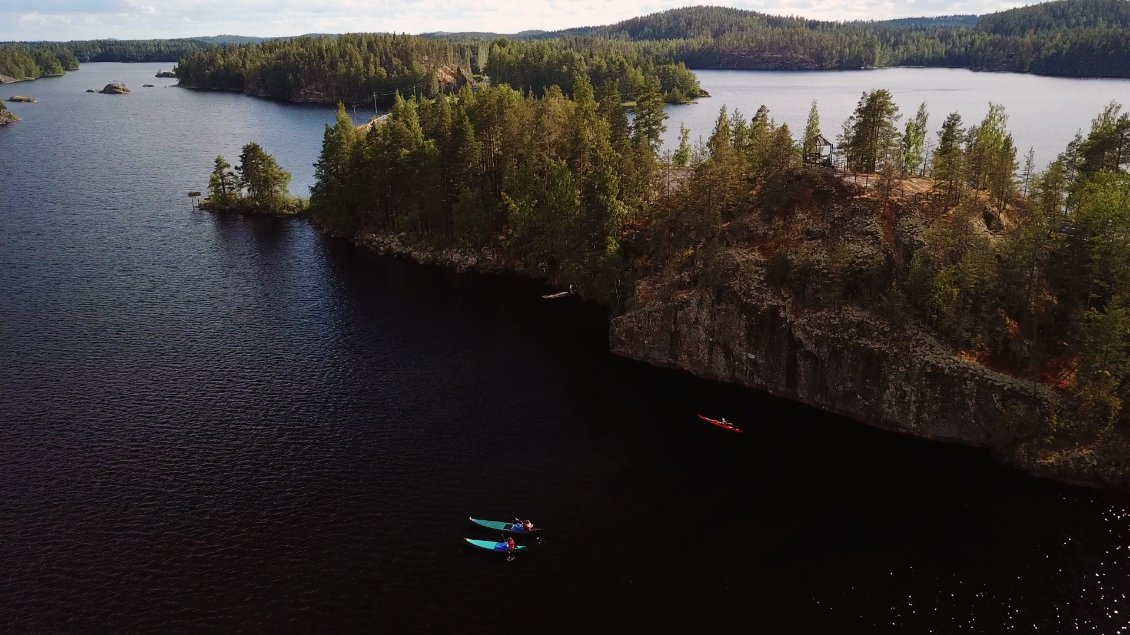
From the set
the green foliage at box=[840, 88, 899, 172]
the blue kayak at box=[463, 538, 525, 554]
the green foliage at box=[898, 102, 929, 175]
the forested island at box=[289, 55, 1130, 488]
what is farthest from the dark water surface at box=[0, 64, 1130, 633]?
the green foliage at box=[898, 102, 929, 175]

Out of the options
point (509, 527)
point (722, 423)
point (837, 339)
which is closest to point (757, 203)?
point (837, 339)

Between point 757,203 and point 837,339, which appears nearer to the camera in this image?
point 837,339

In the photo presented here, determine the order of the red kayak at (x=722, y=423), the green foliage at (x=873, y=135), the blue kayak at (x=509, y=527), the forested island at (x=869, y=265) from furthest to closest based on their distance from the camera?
the green foliage at (x=873, y=135) → the red kayak at (x=722, y=423) → the forested island at (x=869, y=265) → the blue kayak at (x=509, y=527)

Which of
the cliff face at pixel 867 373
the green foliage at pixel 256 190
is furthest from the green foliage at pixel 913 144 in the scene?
the green foliage at pixel 256 190

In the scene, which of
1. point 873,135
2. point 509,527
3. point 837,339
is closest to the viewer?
point 509,527

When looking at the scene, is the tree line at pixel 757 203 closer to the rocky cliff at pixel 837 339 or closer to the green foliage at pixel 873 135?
the green foliage at pixel 873 135

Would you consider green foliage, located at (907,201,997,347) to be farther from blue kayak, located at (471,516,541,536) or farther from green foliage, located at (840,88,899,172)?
blue kayak, located at (471,516,541,536)

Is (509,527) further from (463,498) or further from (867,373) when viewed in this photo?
(867,373)
